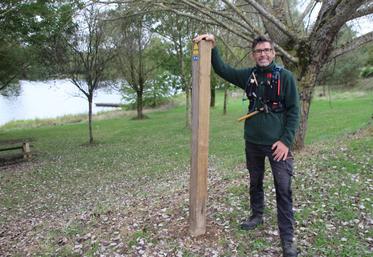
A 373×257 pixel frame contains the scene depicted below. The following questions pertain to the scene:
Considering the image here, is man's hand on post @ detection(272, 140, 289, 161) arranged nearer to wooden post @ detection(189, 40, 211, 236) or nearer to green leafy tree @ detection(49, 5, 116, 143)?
wooden post @ detection(189, 40, 211, 236)

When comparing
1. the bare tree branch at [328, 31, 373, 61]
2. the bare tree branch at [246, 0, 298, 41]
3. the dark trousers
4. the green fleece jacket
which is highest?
the bare tree branch at [246, 0, 298, 41]

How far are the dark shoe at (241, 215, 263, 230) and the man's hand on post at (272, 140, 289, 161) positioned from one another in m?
1.31

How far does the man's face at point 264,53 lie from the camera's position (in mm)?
4082

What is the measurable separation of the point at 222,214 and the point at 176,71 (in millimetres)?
24107

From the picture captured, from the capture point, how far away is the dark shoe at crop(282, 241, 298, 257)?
4152mm

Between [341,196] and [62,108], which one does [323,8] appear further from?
[62,108]

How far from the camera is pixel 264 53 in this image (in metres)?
4.10

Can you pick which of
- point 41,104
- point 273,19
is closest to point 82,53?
point 273,19

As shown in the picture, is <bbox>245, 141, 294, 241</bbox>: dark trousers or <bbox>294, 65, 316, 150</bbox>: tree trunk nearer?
<bbox>245, 141, 294, 241</bbox>: dark trousers

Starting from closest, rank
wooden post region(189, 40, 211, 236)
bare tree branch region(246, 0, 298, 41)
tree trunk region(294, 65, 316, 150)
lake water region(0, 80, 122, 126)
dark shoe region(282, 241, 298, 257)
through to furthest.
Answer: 1. dark shoe region(282, 241, 298, 257)
2. wooden post region(189, 40, 211, 236)
3. bare tree branch region(246, 0, 298, 41)
4. tree trunk region(294, 65, 316, 150)
5. lake water region(0, 80, 122, 126)

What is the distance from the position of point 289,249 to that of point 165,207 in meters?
2.58

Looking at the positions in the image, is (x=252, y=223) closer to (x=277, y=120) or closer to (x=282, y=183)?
(x=282, y=183)

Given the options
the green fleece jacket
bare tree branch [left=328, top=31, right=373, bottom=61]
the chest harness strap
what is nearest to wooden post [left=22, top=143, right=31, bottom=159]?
bare tree branch [left=328, top=31, right=373, bottom=61]

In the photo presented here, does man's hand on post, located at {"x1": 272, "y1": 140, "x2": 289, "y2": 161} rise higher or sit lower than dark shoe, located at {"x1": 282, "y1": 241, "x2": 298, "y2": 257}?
higher
